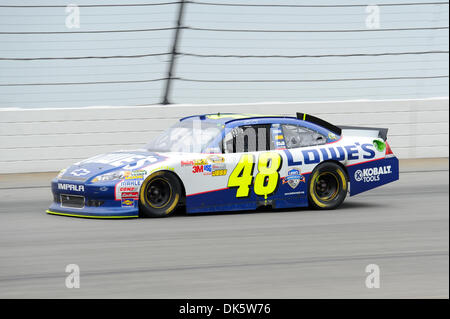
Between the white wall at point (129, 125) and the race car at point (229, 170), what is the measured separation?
4.23 m

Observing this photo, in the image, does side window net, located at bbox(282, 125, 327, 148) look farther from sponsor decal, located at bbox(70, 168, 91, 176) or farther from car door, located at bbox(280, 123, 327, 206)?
sponsor decal, located at bbox(70, 168, 91, 176)

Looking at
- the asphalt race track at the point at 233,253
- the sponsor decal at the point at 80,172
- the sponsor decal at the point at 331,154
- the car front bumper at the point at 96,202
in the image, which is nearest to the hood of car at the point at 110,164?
the sponsor decal at the point at 80,172

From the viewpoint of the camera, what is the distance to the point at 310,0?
56.7 feet

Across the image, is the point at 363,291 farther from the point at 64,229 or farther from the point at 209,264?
the point at 64,229

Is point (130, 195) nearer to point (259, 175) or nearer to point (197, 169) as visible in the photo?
point (197, 169)

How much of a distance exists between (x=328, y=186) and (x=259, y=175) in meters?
1.07

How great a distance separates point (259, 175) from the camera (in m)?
9.34

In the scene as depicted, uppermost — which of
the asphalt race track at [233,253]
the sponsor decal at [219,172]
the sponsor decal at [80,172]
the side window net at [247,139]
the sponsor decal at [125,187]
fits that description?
the side window net at [247,139]

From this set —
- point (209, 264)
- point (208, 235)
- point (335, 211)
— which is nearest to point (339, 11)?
point (335, 211)

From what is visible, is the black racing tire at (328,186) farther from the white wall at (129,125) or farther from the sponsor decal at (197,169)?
the white wall at (129,125)

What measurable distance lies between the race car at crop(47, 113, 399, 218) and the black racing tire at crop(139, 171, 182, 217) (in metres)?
0.01

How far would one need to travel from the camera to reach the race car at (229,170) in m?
8.84

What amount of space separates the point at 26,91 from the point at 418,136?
744 centimetres

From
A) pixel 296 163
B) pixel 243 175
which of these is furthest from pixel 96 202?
pixel 296 163
